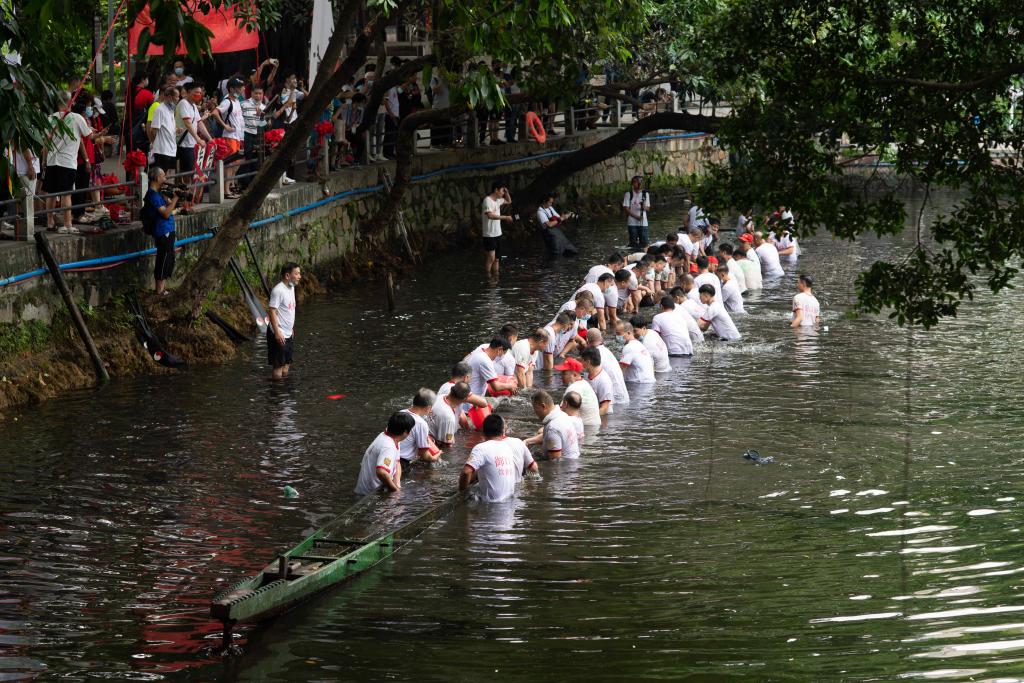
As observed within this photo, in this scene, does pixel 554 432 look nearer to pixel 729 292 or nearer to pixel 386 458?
pixel 386 458

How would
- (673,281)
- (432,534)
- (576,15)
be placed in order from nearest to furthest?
(432,534) → (576,15) → (673,281)

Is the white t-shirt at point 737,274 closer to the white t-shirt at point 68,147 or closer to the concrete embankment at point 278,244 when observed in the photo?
the concrete embankment at point 278,244

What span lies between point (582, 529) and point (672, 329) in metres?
8.02

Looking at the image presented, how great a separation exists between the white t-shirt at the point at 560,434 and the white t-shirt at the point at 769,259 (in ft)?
42.8

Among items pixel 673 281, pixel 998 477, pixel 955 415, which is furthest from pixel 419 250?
pixel 998 477

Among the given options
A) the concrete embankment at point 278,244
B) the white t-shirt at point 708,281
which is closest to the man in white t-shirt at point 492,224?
the concrete embankment at point 278,244

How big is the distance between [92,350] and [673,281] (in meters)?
11.1

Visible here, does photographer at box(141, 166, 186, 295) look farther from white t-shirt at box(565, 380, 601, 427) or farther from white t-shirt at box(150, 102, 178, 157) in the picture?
white t-shirt at box(565, 380, 601, 427)

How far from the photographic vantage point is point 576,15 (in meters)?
20.0

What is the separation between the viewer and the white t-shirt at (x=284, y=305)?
18547 millimetres

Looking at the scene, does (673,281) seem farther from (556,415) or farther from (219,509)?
(219,509)

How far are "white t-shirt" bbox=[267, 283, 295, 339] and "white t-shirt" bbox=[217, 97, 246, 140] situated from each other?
518cm

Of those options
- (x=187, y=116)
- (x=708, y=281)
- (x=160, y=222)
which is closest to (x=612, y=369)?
(x=708, y=281)

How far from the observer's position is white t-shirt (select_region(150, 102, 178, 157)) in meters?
20.5
